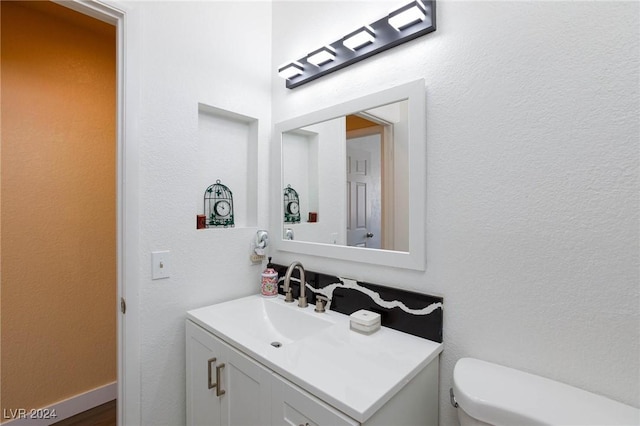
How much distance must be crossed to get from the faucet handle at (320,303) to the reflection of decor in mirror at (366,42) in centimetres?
109

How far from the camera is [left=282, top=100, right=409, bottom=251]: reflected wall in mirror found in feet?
4.03

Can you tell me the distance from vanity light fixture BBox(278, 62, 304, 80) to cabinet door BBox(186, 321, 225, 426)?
1.32 meters

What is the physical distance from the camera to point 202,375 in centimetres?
131

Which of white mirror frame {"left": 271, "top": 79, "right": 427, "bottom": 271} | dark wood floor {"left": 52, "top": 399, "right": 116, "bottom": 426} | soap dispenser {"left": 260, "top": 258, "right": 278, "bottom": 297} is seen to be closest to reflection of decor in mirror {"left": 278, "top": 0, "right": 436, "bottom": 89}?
white mirror frame {"left": 271, "top": 79, "right": 427, "bottom": 271}

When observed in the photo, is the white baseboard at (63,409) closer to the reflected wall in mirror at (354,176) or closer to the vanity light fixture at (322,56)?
the reflected wall in mirror at (354,176)

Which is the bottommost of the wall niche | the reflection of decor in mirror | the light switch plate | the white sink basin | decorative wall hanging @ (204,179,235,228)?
the white sink basin

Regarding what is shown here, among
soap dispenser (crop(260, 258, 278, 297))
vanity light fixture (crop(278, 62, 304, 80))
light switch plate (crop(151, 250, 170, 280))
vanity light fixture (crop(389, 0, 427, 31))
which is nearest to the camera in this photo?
vanity light fixture (crop(389, 0, 427, 31))

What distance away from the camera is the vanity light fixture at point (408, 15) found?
3.60 feet

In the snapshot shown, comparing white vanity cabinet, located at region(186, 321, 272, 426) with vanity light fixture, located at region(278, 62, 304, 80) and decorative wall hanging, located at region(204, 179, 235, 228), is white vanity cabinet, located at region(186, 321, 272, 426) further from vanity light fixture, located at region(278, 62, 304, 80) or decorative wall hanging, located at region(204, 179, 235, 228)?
vanity light fixture, located at region(278, 62, 304, 80)

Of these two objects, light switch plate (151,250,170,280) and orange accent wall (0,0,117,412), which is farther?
orange accent wall (0,0,117,412)

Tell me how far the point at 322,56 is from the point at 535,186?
41.4 inches

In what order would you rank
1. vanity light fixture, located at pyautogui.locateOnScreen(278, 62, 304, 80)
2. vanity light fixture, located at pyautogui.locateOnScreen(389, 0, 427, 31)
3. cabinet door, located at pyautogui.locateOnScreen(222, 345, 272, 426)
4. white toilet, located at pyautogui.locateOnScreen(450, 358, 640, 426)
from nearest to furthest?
white toilet, located at pyautogui.locateOnScreen(450, 358, 640, 426), cabinet door, located at pyautogui.locateOnScreen(222, 345, 272, 426), vanity light fixture, located at pyautogui.locateOnScreen(389, 0, 427, 31), vanity light fixture, located at pyautogui.locateOnScreen(278, 62, 304, 80)

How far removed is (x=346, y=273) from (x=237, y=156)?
3.00 feet

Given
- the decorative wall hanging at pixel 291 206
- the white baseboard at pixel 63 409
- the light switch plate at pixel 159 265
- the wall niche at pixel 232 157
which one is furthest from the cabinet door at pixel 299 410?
the white baseboard at pixel 63 409
